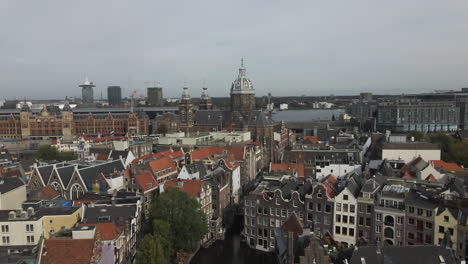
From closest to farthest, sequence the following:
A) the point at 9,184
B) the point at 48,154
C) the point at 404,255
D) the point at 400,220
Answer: the point at 404,255, the point at 400,220, the point at 9,184, the point at 48,154

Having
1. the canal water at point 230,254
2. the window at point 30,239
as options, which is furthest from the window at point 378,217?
the window at point 30,239

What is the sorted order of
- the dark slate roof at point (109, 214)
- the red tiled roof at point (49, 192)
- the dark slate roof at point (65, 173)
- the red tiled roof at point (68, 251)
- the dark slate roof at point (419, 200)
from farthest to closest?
1. the dark slate roof at point (65, 173)
2. the red tiled roof at point (49, 192)
3. the dark slate roof at point (419, 200)
4. the dark slate roof at point (109, 214)
5. the red tiled roof at point (68, 251)

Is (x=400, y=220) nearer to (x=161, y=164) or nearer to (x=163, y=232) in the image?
(x=163, y=232)

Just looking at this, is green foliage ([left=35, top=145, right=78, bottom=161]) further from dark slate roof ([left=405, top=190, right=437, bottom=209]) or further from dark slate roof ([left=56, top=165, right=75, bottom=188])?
dark slate roof ([left=405, top=190, right=437, bottom=209])

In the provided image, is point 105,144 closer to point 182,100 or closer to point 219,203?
point 182,100

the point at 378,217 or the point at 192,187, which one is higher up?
the point at 192,187

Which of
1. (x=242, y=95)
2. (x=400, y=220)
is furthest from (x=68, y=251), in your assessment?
(x=242, y=95)

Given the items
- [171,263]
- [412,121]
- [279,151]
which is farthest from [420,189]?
[412,121]

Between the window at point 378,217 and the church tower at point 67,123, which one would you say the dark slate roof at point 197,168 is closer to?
the window at point 378,217
